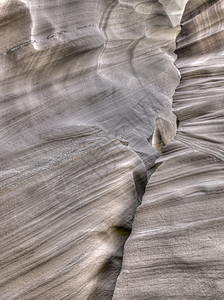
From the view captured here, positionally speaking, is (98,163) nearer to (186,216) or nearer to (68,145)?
(68,145)

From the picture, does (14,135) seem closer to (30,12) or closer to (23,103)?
(23,103)

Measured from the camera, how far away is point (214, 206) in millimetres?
2615

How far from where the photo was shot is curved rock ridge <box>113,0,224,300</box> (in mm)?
2338

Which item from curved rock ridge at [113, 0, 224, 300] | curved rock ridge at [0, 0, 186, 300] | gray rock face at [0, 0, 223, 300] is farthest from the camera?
curved rock ridge at [0, 0, 186, 300]

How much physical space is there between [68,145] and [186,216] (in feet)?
5.24

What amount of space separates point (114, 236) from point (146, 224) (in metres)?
0.47

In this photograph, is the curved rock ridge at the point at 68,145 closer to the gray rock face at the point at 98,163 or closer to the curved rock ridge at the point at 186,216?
the gray rock face at the point at 98,163

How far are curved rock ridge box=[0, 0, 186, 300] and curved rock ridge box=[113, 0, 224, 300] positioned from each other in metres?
0.40

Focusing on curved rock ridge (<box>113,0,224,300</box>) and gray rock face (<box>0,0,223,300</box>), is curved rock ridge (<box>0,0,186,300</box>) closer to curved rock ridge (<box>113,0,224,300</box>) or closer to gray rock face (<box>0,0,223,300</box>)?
gray rock face (<box>0,0,223,300</box>)

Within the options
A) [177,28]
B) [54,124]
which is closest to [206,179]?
[54,124]

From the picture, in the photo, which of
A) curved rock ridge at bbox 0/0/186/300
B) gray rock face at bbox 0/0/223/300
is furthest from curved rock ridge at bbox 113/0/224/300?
curved rock ridge at bbox 0/0/186/300

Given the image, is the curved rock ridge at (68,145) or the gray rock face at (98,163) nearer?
the gray rock face at (98,163)

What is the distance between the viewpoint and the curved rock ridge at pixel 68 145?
2.74 m

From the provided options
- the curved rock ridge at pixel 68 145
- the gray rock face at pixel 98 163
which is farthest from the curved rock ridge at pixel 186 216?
the curved rock ridge at pixel 68 145
